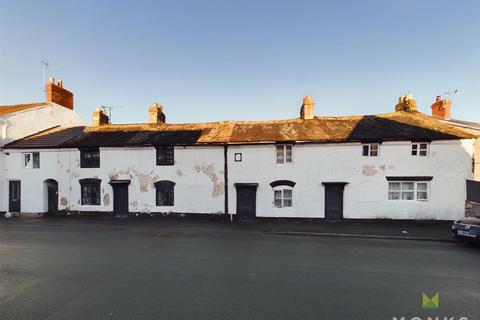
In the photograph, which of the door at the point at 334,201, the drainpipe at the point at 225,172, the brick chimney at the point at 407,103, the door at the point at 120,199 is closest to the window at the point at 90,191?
the door at the point at 120,199

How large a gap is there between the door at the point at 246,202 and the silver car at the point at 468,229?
32.8 ft

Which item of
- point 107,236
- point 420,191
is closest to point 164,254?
point 107,236

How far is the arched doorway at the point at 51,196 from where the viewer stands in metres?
16.5

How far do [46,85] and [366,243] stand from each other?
28.0 meters

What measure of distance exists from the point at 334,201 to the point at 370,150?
4.01 m

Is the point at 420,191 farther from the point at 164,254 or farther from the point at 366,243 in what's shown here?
the point at 164,254

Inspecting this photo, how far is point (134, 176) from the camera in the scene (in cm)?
1553

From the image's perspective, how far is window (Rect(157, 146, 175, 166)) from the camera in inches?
606

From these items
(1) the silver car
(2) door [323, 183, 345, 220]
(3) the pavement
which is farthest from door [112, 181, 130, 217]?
(1) the silver car

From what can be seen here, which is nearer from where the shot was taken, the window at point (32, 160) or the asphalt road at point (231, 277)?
the asphalt road at point (231, 277)

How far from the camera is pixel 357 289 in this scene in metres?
5.65

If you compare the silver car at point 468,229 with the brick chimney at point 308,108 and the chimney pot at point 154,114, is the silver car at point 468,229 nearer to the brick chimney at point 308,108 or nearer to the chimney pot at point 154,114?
the brick chimney at point 308,108

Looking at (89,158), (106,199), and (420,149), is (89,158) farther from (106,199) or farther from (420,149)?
(420,149)

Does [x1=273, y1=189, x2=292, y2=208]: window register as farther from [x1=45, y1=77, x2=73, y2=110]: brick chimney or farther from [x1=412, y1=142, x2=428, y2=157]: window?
[x1=45, y1=77, x2=73, y2=110]: brick chimney
